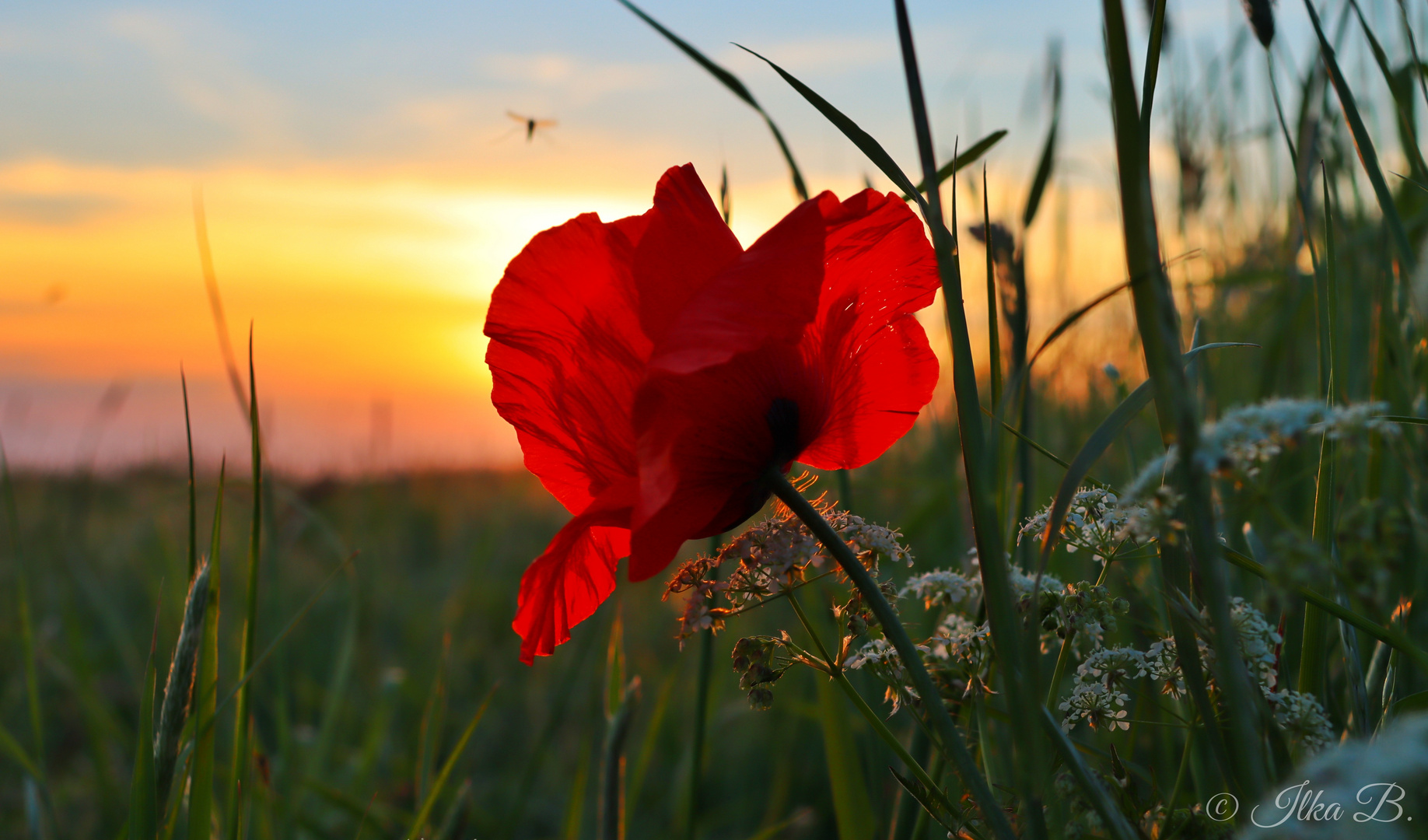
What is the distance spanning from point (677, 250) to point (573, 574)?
10.1 inches

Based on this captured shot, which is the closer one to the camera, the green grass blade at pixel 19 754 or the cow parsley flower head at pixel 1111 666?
the cow parsley flower head at pixel 1111 666

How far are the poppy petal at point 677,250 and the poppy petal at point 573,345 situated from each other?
0.09 feet

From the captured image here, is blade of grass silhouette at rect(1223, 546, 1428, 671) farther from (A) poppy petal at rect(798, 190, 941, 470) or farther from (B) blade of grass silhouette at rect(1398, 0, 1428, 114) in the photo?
(B) blade of grass silhouette at rect(1398, 0, 1428, 114)

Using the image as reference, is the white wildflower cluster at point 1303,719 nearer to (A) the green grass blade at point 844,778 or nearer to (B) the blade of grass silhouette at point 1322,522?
(B) the blade of grass silhouette at point 1322,522

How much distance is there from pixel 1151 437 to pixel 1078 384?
1.18m

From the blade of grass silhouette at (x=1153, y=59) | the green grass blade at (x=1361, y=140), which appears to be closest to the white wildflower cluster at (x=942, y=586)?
the blade of grass silhouette at (x=1153, y=59)

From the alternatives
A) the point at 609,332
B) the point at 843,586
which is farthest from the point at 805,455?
the point at 843,586

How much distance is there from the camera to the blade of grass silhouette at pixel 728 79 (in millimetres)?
720

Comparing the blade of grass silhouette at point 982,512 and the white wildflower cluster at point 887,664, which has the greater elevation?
the blade of grass silhouette at point 982,512

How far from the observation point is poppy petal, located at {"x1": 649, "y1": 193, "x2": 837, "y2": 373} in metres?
0.55

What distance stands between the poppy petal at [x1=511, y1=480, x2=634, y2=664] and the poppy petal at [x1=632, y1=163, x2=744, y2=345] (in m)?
0.13

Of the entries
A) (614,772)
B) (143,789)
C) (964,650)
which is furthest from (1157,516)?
(143,789)

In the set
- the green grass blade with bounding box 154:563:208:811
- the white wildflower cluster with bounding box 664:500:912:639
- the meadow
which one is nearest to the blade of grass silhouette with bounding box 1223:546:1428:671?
the meadow

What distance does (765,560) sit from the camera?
0.65m
